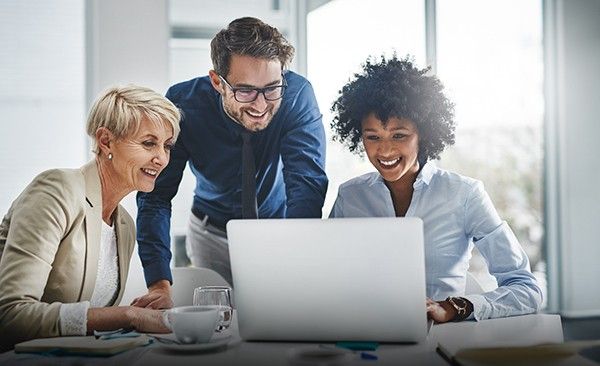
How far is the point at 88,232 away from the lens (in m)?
2.28

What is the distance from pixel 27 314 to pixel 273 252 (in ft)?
2.37

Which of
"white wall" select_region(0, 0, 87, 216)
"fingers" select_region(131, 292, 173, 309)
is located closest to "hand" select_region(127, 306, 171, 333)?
"fingers" select_region(131, 292, 173, 309)

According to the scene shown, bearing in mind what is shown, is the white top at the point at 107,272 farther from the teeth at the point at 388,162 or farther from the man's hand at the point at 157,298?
the teeth at the point at 388,162

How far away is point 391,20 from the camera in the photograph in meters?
3.36

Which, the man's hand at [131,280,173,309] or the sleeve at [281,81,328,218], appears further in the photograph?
the sleeve at [281,81,328,218]

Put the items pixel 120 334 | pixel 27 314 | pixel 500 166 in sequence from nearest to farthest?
A: pixel 120 334
pixel 27 314
pixel 500 166

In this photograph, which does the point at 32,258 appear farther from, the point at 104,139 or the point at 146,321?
the point at 104,139

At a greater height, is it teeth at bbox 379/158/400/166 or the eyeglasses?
the eyeglasses

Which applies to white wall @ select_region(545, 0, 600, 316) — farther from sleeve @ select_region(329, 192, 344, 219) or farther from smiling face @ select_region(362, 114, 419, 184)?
sleeve @ select_region(329, 192, 344, 219)

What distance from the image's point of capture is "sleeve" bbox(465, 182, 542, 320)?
198 cm

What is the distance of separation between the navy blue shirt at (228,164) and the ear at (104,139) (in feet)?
0.86

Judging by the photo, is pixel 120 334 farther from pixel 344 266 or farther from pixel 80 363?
pixel 344 266

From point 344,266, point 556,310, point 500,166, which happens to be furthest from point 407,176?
point 556,310

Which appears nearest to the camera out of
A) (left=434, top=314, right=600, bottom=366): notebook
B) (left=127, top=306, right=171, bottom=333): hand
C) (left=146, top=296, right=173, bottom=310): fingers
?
(left=434, top=314, right=600, bottom=366): notebook
